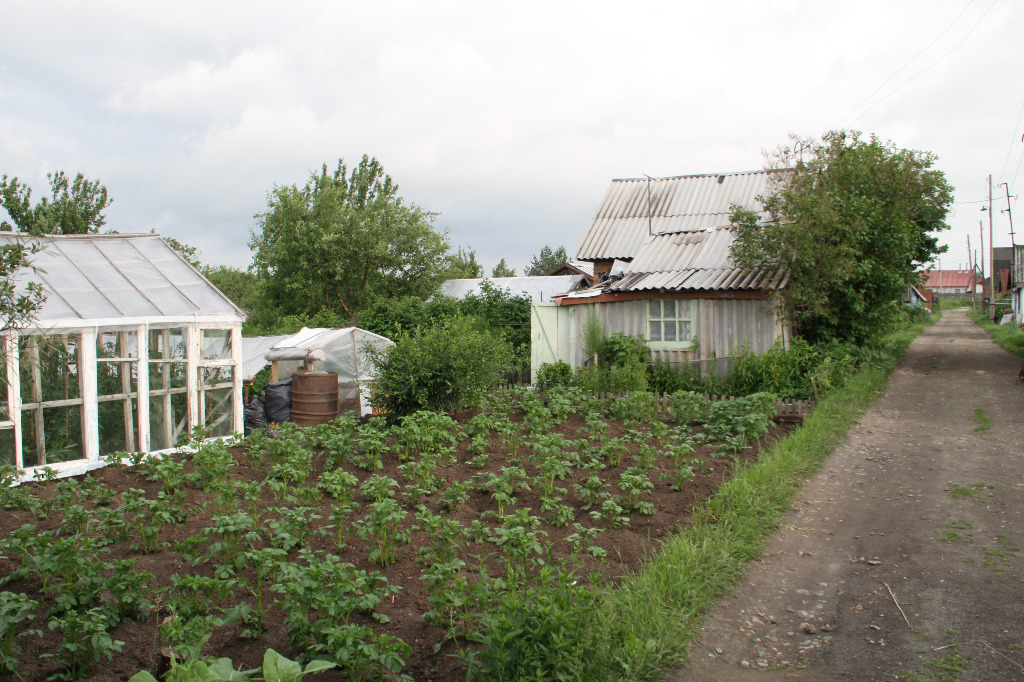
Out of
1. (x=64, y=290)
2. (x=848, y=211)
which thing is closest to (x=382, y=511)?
(x=64, y=290)

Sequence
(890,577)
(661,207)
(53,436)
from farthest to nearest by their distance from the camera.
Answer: (661,207), (53,436), (890,577)

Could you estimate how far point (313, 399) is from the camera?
1181cm

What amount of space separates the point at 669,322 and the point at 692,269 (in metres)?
1.36

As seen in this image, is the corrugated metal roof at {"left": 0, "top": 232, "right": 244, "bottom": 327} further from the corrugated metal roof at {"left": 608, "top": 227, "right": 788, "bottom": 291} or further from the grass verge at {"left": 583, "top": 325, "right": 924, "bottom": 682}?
the corrugated metal roof at {"left": 608, "top": 227, "right": 788, "bottom": 291}

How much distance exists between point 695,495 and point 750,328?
7694 mm

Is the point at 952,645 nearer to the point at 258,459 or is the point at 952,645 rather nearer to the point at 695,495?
the point at 695,495

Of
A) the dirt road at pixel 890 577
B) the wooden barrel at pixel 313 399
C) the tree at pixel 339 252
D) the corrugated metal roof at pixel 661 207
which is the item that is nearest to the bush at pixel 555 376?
the wooden barrel at pixel 313 399

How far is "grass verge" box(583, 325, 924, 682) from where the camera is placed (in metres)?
3.60

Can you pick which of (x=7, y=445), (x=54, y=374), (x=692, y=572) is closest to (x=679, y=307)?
(x=692, y=572)

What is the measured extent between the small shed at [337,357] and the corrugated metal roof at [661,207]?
8564 mm

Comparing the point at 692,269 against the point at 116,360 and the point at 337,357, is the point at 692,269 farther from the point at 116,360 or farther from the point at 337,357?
the point at 116,360

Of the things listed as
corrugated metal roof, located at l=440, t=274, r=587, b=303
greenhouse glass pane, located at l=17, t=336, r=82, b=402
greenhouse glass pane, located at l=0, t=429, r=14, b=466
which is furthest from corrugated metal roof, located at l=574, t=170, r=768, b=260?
greenhouse glass pane, located at l=0, t=429, r=14, b=466

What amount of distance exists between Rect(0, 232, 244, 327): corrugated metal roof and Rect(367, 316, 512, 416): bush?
7.75 feet

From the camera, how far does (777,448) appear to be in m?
7.74
